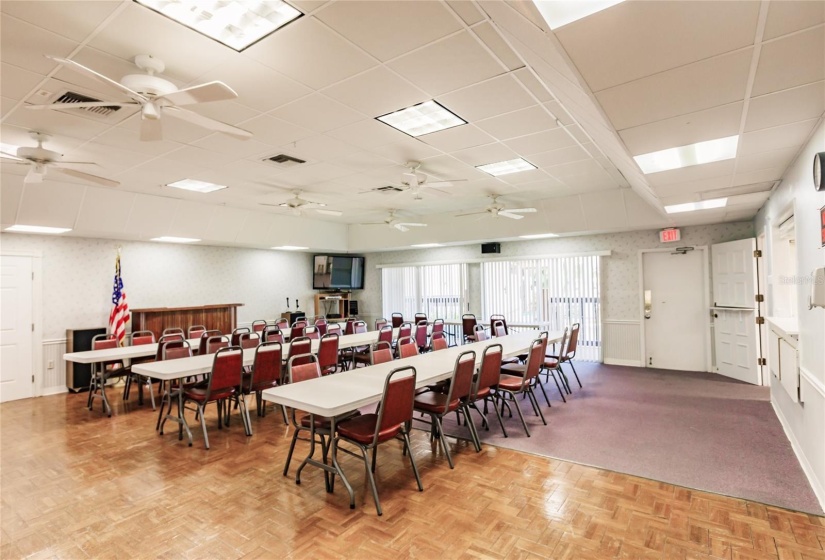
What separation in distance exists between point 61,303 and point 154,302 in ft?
4.89

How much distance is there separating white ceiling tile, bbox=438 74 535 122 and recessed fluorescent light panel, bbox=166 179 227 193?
4539mm

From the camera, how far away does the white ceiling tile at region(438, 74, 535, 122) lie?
134 inches

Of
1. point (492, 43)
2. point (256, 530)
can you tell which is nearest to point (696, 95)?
point (492, 43)

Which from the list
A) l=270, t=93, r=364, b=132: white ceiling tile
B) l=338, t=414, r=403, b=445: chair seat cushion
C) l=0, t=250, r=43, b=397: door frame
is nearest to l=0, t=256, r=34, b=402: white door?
l=0, t=250, r=43, b=397: door frame

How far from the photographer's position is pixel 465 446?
4.21 meters

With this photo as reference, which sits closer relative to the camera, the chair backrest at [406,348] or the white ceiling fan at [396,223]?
the chair backrest at [406,348]

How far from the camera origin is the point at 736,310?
6973mm

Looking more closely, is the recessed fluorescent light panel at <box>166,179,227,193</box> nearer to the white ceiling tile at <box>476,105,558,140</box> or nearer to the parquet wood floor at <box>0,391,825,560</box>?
the parquet wood floor at <box>0,391,825,560</box>

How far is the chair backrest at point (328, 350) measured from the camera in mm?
5762

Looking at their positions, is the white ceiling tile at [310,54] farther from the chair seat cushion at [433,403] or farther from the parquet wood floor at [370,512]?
the parquet wood floor at [370,512]

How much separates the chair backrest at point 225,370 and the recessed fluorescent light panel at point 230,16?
3.03 meters

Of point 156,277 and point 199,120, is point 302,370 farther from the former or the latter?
point 156,277

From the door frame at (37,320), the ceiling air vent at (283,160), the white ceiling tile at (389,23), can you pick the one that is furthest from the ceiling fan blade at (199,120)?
the door frame at (37,320)

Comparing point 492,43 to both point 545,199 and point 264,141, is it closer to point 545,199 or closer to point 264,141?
point 264,141
